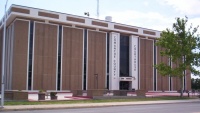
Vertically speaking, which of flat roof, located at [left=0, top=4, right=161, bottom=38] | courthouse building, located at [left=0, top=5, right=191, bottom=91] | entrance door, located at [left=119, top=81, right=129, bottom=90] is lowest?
entrance door, located at [left=119, top=81, right=129, bottom=90]

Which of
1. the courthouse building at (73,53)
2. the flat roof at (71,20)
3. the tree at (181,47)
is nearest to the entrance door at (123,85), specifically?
the courthouse building at (73,53)

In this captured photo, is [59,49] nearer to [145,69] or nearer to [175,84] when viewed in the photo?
[145,69]

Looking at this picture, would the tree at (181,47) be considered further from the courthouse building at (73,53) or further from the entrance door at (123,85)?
the entrance door at (123,85)

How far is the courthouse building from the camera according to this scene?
5478 cm

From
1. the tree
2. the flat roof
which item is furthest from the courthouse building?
the tree

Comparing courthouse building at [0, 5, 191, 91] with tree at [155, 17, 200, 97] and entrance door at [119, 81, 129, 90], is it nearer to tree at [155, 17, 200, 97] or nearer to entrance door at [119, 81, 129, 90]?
entrance door at [119, 81, 129, 90]

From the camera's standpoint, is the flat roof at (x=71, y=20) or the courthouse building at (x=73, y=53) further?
the courthouse building at (x=73, y=53)

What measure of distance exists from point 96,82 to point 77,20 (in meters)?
14.3

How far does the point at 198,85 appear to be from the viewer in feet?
304

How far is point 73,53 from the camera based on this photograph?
6072 centimetres

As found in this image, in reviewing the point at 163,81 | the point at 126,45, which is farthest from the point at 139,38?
the point at 163,81

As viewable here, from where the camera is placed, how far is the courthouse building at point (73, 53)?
→ 54.8m

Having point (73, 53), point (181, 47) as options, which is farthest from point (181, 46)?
point (73, 53)

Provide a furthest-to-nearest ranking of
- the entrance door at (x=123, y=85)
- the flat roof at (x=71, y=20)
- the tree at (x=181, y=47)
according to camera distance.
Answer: the entrance door at (x=123, y=85)
the flat roof at (x=71, y=20)
the tree at (x=181, y=47)
